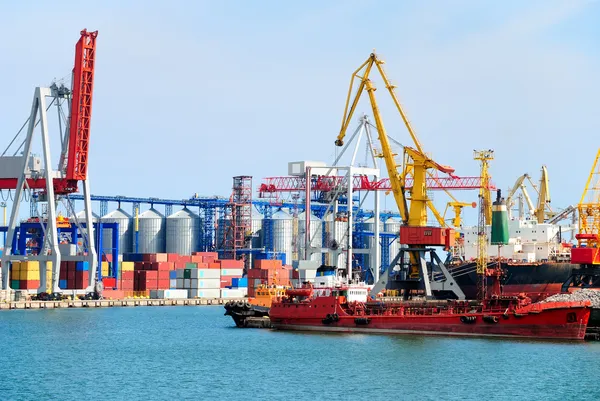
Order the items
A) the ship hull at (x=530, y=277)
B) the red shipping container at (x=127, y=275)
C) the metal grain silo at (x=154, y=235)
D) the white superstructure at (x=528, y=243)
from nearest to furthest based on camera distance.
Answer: the ship hull at (x=530, y=277) → the white superstructure at (x=528, y=243) → the red shipping container at (x=127, y=275) → the metal grain silo at (x=154, y=235)

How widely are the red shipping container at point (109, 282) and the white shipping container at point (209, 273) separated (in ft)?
27.4

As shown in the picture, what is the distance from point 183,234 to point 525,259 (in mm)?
56087

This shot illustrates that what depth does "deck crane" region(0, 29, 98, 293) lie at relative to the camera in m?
89.5

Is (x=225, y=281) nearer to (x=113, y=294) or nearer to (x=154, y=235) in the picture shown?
(x=113, y=294)

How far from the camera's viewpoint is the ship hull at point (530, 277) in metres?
76.3

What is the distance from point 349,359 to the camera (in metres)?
49.3

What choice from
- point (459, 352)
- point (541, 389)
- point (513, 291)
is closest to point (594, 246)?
point (513, 291)

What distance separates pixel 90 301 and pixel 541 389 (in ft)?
186

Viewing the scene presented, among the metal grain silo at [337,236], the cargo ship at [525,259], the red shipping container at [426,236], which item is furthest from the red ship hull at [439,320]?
the metal grain silo at [337,236]

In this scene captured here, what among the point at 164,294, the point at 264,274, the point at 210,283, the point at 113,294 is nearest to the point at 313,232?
the point at 210,283

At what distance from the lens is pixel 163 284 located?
106938mm

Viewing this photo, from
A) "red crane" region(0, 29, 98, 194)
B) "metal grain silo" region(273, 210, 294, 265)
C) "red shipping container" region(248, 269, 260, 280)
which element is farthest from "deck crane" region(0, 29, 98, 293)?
"metal grain silo" region(273, 210, 294, 265)

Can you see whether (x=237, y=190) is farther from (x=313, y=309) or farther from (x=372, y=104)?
(x=313, y=309)

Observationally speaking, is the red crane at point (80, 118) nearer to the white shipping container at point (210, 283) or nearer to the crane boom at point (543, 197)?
the white shipping container at point (210, 283)
